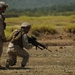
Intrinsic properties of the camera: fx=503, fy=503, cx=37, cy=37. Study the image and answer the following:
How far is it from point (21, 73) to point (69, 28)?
Answer: 26.0m

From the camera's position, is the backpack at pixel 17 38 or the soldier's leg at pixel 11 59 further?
the soldier's leg at pixel 11 59

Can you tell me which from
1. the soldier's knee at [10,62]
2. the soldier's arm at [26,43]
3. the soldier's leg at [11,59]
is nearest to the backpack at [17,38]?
the soldier's arm at [26,43]

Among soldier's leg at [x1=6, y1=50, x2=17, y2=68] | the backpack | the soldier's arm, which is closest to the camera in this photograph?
the soldier's arm

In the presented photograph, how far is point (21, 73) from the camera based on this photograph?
15234 millimetres

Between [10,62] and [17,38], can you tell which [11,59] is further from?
[17,38]

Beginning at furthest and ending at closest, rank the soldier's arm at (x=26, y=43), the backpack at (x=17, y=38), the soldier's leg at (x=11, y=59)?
the soldier's leg at (x=11, y=59), the backpack at (x=17, y=38), the soldier's arm at (x=26, y=43)

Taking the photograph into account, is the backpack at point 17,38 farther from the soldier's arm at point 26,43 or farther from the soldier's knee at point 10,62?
the soldier's knee at point 10,62

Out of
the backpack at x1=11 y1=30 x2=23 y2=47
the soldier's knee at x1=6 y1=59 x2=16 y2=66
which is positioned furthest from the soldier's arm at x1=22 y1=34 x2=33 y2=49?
the soldier's knee at x1=6 y1=59 x2=16 y2=66

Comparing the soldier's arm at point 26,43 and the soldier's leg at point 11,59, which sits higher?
the soldier's arm at point 26,43

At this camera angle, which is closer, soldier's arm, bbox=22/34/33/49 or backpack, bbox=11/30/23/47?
soldier's arm, bbox=22/34/33/49

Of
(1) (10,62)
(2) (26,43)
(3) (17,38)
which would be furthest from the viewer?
(1) (10,62)

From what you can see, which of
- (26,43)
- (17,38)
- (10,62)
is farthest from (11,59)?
(26,43)

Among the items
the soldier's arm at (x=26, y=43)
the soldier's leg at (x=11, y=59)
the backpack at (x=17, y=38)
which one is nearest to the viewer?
Result: the soldier's arm at (x=26, y=43)

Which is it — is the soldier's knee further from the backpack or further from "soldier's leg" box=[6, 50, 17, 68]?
the backpack
